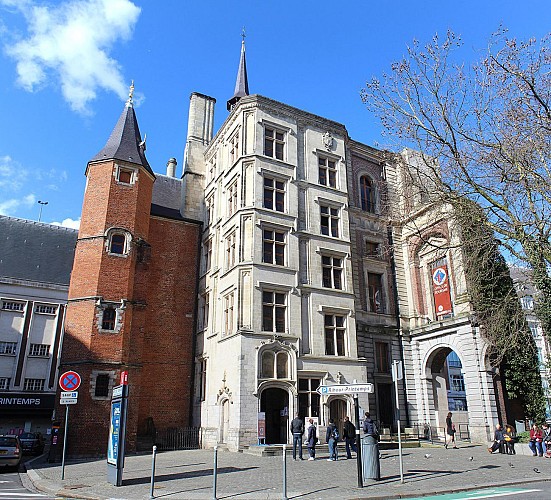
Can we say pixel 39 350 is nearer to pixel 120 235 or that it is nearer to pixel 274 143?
pixel 120 235

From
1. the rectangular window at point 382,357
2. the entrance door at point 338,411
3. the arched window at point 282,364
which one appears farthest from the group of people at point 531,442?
the arched window at point 282,364

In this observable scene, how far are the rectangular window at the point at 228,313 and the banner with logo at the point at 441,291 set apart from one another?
11.8 metres

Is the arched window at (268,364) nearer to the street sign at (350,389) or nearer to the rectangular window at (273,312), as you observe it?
the rectangular window at (273,312)

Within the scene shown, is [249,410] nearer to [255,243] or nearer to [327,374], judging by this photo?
[327,374]

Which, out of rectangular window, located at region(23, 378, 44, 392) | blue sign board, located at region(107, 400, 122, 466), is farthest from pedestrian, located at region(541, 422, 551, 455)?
rectangular window, located at region(23, 378, 44, 392)

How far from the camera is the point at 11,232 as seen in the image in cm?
3572

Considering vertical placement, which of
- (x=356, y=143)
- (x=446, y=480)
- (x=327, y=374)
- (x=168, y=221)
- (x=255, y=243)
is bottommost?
(x=446, y=480)

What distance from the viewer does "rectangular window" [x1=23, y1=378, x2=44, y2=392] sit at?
33438 millimetres

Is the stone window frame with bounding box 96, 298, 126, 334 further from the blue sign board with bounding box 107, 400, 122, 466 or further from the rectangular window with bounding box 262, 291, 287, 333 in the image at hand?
the blue sign board with bounding box 107, 400, 122, 466

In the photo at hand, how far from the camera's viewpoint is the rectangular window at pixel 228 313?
23161mm

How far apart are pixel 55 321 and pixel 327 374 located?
22971 mm

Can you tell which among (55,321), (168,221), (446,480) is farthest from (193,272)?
(446,480)

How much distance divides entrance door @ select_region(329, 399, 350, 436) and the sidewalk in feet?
15.1

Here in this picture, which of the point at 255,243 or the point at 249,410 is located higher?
the point at 255,243
